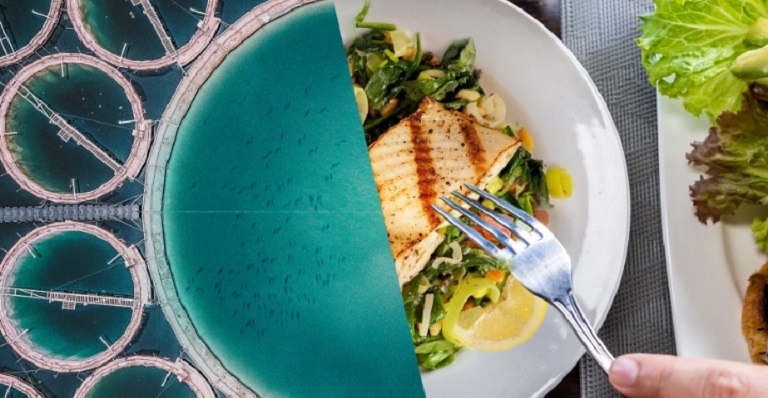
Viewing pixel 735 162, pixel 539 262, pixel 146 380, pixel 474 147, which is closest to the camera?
pixel 146 380

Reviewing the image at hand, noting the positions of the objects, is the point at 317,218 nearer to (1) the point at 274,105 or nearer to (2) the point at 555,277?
→ (1) the point at 274,105

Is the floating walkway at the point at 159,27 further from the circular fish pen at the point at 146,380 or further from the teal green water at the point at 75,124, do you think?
the circular fish pen at the point at 146,380

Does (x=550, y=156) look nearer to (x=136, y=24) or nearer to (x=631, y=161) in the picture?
(x=631, y=161)

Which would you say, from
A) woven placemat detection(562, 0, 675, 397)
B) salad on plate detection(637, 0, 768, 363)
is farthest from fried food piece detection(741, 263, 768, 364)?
woven placemat detection(562, 0, 675, 397)

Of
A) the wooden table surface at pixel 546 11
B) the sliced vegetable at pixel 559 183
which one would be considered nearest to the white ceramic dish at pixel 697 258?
the sliced vegetable at pixel 559 183

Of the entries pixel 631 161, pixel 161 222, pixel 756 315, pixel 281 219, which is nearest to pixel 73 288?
pixel 161 222

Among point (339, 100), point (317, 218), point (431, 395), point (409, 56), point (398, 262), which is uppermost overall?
point (409, 56)

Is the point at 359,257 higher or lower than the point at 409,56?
lower

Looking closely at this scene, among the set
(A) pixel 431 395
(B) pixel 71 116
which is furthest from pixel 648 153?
(B) pixel 71 116
